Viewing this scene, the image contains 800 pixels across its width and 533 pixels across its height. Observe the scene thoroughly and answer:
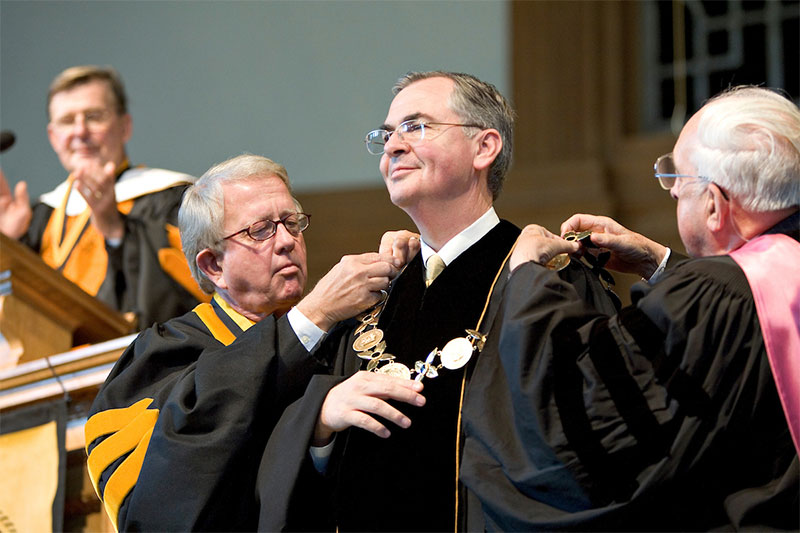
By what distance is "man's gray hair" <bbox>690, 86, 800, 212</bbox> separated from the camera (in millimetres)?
3406

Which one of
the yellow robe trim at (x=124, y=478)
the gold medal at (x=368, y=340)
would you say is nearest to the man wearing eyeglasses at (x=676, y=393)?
the gold medal at (x=368, y=340)

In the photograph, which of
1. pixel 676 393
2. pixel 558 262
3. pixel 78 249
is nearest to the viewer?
pixel 676 393

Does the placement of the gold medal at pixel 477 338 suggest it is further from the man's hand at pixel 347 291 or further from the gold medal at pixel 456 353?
the man's hand at pixel 347 291

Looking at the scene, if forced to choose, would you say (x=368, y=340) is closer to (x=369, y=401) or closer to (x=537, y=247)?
(x=369, y=401)

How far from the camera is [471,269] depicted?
399 centimetres

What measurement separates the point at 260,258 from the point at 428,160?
2.00 feet

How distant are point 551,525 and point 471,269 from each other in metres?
0.93

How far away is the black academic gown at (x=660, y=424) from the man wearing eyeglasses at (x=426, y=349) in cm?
17

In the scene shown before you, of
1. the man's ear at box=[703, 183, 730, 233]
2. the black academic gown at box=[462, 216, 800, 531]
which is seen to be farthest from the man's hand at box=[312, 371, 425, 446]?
the man's ear at box=[703, 183, 730, 233]

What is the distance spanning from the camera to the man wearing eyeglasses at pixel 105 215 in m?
6.05

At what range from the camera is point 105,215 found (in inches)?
248

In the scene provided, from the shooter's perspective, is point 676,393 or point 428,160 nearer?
point 676,393

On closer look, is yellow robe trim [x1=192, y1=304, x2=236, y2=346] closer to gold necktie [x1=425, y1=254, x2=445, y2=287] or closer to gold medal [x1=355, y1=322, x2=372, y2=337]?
gold medal [x1=355, y1=322, x2=372, y2=337]

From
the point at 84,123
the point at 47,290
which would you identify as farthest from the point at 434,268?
the point at 84,123
